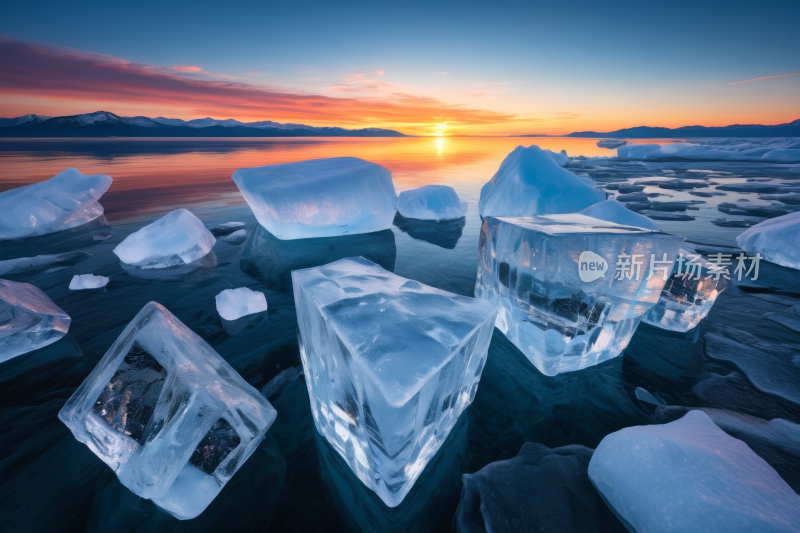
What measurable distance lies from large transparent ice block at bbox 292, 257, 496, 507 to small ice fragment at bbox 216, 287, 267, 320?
1405mm

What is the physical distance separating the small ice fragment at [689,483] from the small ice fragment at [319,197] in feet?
16.0

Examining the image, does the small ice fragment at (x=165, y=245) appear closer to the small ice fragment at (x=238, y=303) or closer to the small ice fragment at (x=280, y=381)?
the small ice fragment at (x=238, y=303)

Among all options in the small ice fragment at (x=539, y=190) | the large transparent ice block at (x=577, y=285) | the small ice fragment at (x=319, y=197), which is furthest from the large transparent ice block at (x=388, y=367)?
the small ice fragment at (x=539, y=190)

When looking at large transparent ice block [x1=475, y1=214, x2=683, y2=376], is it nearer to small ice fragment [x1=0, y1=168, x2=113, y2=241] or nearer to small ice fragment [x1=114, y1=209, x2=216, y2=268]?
small ice fragment [x1=114, y1=209, x2=216, y2=268]

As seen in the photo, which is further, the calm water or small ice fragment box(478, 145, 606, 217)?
small ice fragment box(478, 145, 606, 217)

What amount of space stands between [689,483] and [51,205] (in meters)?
8.99

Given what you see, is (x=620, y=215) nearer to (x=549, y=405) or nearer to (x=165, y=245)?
(x=549, y=405)

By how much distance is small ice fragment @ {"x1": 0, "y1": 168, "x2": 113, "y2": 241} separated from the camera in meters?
5.20

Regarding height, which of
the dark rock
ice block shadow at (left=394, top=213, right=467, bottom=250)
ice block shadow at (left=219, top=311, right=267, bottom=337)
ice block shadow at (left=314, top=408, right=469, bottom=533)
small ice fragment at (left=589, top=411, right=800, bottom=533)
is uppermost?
small ice fragment at (left=589, top=411, right=800, bottom=533)

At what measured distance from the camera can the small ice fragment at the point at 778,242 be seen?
4301mm

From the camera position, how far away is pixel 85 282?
3.49 metres

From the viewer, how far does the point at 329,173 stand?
559 centimetres

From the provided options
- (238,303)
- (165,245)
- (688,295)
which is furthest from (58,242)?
(688,295)

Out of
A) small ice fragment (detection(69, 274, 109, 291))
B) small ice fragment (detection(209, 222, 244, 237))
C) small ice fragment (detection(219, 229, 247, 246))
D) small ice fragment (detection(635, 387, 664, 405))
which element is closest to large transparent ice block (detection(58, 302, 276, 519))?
small ice fragment (detection(635, 387, 664, 405))
